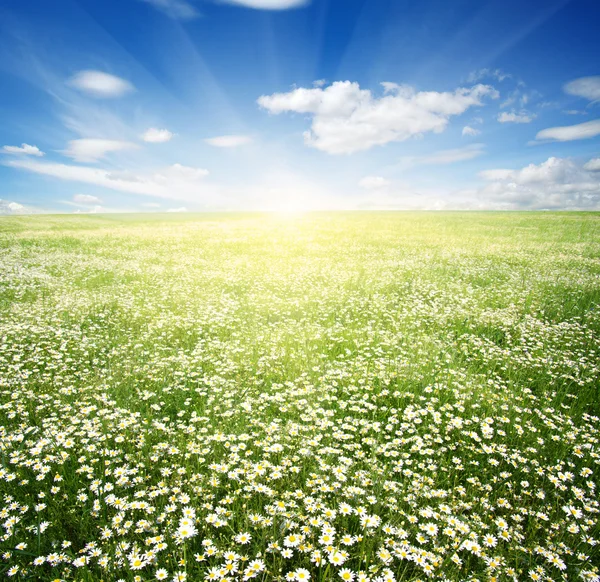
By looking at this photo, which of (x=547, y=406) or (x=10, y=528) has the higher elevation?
(x=10, y=528)

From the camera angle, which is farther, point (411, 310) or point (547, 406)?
point (411, 310)

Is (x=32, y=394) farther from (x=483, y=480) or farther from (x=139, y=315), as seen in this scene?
(x=483, y=480)

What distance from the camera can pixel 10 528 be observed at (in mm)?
3344

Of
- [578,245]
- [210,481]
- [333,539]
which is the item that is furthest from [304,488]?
[578,245]

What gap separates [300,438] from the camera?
470cm

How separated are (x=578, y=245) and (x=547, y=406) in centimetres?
2487

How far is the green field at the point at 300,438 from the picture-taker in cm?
319

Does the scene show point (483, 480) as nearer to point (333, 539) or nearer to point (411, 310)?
point (333, 539)

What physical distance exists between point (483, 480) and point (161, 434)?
4298 mm

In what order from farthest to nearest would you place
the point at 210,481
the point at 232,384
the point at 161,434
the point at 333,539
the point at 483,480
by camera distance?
the point at 232,384, the point at 161,434, the point at 483,480, the point at 210,481, the point at 333,539

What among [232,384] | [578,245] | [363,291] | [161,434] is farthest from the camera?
[578,245]

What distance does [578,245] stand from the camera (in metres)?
24.6

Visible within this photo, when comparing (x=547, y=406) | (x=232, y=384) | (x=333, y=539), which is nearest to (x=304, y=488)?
(x=333, y=539)

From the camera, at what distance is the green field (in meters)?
3.19
